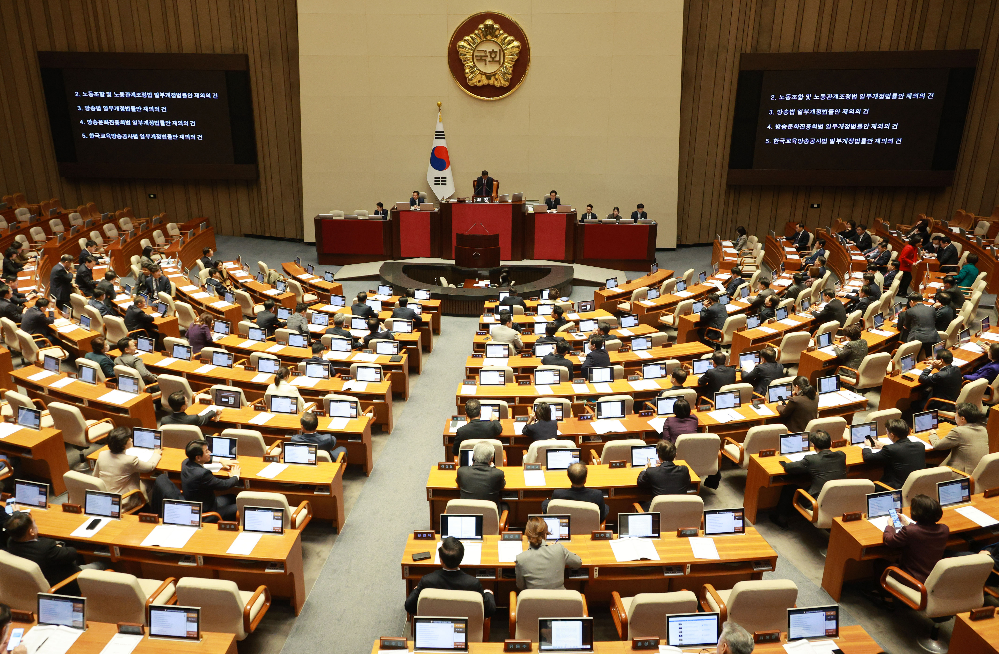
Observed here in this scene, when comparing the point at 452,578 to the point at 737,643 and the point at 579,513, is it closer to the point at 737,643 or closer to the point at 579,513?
the point at 579,513

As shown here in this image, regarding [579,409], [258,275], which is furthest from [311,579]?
[258,275]

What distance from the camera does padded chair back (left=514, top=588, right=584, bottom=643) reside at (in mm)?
4777

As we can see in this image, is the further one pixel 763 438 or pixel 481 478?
pixel 763 438

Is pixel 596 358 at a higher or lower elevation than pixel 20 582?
higher

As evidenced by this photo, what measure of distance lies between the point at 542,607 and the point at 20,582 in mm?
3692

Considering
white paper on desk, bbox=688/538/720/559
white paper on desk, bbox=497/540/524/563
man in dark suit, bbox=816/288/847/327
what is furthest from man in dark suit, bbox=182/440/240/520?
man in dark suit, bbox=816/288/847/327

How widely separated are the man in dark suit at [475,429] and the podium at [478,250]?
31.5 ft

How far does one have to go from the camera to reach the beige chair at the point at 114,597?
492cm

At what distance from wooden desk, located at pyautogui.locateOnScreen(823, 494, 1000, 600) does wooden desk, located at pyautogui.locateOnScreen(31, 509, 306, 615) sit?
14.8ft

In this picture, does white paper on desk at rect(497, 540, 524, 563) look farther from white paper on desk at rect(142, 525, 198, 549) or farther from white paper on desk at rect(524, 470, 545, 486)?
white paper on desk at rect(142, 525, 198, 549)

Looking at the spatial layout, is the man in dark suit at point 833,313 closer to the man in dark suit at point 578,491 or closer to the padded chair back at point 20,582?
the man in dark suit at point 578,491

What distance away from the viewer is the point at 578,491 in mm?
6102

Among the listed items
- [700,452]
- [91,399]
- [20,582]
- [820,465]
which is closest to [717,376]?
[700,452]

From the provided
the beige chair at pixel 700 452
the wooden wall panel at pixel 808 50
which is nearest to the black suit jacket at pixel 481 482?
the beige chair at pixel 700 452
